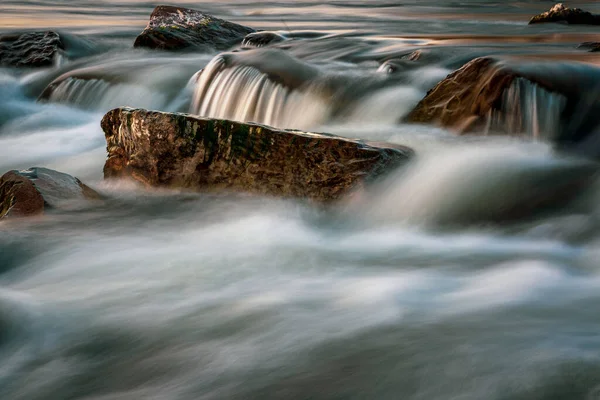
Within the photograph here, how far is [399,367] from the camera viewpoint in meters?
2.81

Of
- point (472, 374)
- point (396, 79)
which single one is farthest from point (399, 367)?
point (396, 79)

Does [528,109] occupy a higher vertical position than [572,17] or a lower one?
lower

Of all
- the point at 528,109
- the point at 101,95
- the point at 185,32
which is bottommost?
the point at 101,95

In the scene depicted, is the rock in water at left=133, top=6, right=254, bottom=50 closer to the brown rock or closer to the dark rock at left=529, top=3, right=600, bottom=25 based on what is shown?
the dark rock at left=529, top=3, right=600, bottom=25

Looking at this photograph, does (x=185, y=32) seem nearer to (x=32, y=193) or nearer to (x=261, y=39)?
(x=261, y=39)

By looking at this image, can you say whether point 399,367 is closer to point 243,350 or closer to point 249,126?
point 243,350

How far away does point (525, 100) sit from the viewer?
5863 mm

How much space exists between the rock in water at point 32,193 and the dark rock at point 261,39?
23.1ft

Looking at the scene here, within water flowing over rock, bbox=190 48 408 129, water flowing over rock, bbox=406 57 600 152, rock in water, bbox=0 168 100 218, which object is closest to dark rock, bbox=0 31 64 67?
water flowing over rock, bbox=190 48 408 129

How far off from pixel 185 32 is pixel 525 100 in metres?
7.48

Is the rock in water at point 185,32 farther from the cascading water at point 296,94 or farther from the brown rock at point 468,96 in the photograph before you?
the brown rock at point 468,96

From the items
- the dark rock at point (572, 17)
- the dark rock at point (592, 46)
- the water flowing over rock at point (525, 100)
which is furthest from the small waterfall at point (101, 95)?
the dark rock at point (572, 17)

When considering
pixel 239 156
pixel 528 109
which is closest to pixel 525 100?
pixel 528 109

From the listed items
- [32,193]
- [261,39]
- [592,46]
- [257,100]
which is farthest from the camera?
[261,39]
